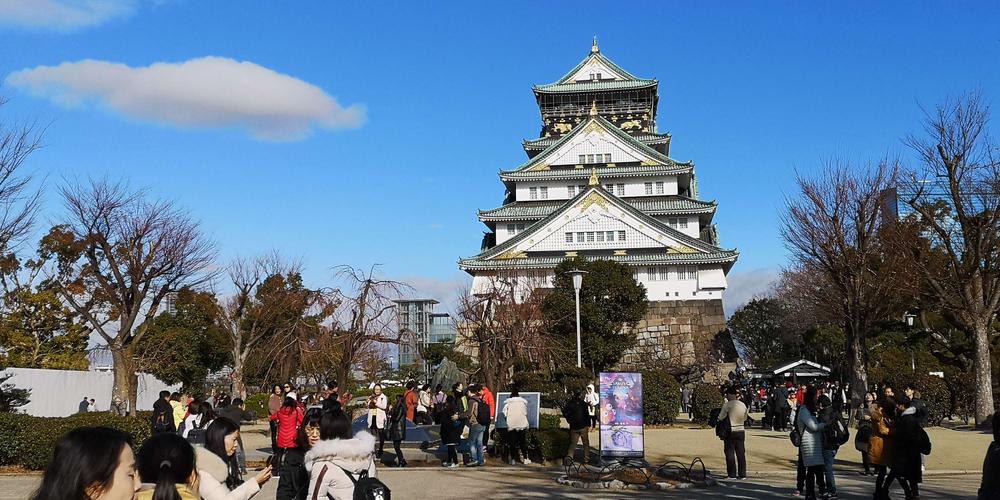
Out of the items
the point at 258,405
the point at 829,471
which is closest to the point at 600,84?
the point at 258,405

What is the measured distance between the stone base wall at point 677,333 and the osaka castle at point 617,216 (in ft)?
0.20

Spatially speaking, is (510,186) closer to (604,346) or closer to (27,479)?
(604,346)

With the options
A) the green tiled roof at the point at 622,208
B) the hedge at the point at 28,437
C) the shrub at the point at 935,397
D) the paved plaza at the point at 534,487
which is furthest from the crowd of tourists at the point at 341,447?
the green tiled roof at the point at 622,208

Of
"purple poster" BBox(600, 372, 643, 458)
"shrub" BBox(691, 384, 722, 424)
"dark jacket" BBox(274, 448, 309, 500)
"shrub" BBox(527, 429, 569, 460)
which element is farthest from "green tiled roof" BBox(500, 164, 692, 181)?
"dark jacket" BBox(274, 448, 309, 500)

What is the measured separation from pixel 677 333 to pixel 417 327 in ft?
55.9

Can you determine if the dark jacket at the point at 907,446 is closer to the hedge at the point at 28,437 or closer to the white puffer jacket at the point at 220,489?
the white puffer jacket at the point at 220,489

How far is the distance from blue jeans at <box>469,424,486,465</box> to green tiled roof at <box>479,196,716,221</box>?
124ft

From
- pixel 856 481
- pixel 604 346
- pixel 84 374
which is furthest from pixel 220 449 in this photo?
pixel 604 346

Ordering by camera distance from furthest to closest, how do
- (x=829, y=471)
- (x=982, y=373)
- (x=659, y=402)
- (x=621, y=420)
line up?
(x=659, y=402)
(x=982, y=373)
(x=621, y=420)
(x=829, y=471)

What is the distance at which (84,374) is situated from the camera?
32.7m

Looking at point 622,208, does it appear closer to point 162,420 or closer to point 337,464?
point 162,420

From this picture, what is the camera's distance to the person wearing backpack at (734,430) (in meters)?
14.0

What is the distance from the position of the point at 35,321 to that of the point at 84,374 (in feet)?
23.0

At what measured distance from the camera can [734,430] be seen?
46.8 ft
